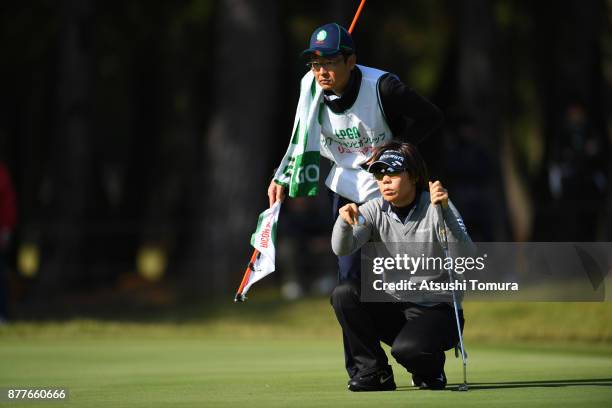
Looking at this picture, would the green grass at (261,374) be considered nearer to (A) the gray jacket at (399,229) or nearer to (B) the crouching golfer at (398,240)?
(B) the crouching golfer at (398,240)

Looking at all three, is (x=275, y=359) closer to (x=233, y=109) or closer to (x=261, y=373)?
(x=261, y=373)

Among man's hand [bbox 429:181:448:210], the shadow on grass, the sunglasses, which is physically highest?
the sunglasses

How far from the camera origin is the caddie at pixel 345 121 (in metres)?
7.98

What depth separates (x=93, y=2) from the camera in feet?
68.4

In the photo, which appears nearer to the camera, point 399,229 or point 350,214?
point 350,214

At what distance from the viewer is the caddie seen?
26.2ft

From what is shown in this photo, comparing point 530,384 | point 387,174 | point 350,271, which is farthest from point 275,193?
point 530,384

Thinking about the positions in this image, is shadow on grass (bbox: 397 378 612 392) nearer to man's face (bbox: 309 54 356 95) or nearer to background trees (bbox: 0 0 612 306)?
man's face (bbox: 309 54 356 95)

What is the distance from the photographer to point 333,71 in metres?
7.98

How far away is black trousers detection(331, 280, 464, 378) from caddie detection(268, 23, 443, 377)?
0.15m

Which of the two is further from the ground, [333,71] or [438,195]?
[333,71]

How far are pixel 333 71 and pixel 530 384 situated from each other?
217 centimetres

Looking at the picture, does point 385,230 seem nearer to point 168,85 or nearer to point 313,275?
point 313,275

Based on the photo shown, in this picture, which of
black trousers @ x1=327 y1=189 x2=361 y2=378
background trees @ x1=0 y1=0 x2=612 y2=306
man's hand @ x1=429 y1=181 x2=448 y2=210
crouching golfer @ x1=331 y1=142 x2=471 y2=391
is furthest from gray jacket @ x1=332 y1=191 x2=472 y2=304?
background trees @ x1=0 y1=0 x2=612 y2=306
